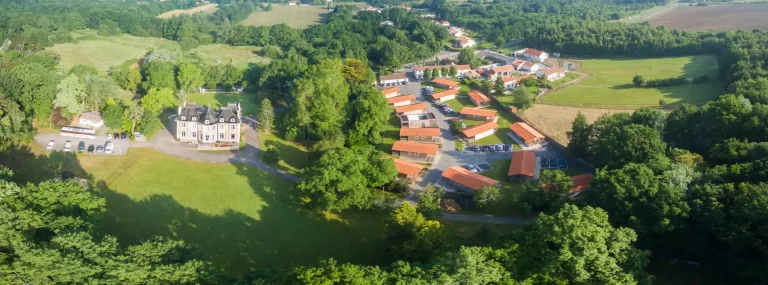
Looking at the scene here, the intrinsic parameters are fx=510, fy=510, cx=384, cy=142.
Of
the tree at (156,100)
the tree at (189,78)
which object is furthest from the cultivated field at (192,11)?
the tree at (156,100)

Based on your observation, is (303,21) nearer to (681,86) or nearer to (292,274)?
(681,86)

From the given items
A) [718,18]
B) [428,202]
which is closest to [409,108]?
[428,202]

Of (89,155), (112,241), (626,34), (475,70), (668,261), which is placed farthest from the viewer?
(626,34)

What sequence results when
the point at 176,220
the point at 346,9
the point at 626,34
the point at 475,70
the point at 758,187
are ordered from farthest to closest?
the point at 346,9
the point at 626,34
the point at 475,70
the point at 176,220
the point at 758,187

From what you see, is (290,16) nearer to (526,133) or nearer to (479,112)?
(479,112)

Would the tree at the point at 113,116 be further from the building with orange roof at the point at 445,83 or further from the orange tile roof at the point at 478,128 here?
the building with orange roof at the point at 445,83

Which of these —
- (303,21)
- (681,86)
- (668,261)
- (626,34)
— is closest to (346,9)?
(303,21)
